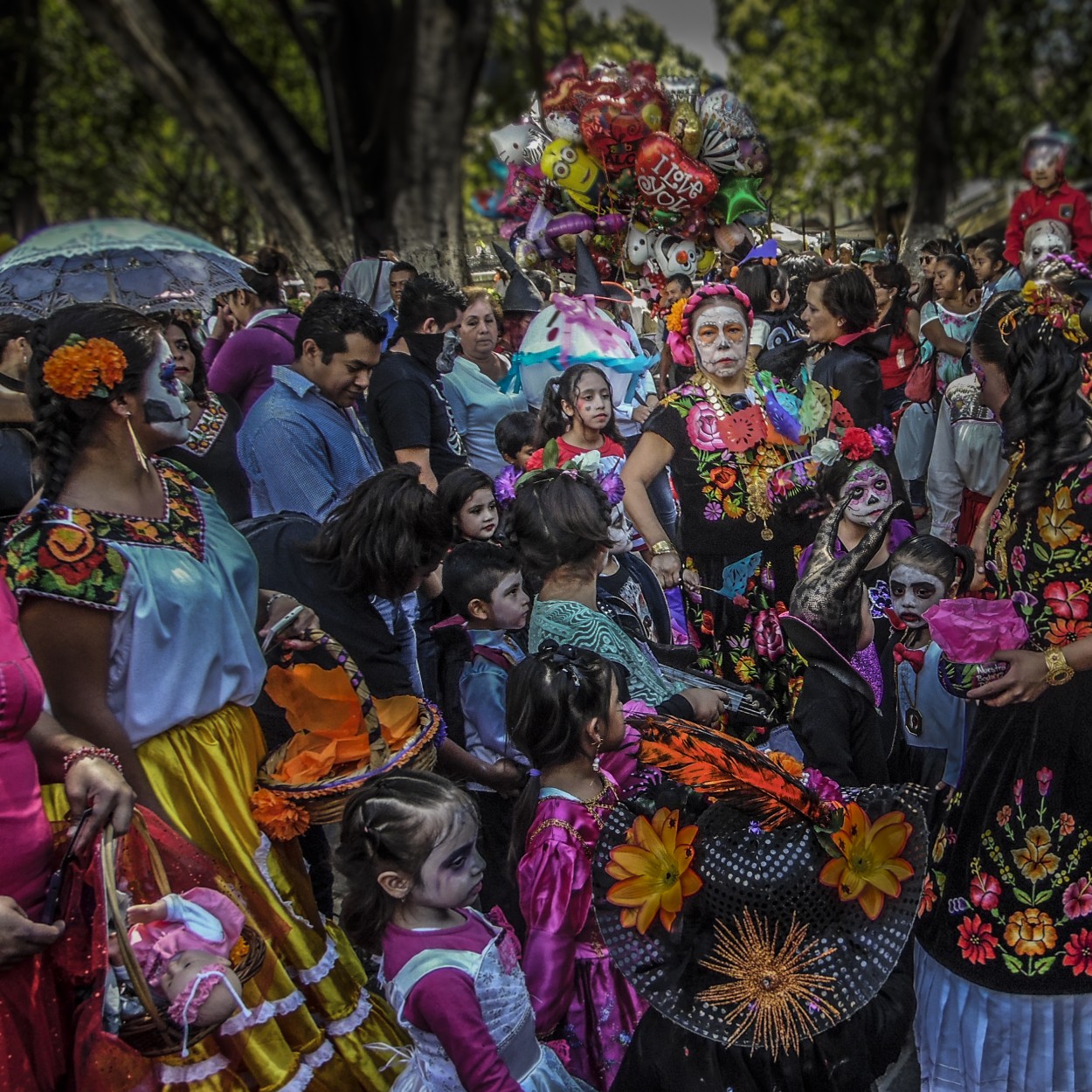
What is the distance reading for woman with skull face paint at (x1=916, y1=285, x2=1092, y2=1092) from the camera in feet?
9.14

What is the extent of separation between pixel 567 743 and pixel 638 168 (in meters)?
4.04

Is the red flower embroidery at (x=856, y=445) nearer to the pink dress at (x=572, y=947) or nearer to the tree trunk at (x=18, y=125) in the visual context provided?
the pink dress at (x=572, y=947)

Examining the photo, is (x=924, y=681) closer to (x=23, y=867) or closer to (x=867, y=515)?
(x=867, y=515)

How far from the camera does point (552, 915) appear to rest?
2604 millimetres

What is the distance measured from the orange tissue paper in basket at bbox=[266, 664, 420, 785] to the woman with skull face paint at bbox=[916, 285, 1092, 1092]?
1473mm

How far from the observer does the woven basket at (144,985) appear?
1.98m

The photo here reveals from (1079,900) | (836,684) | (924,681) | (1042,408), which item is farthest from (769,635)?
(1042,408)

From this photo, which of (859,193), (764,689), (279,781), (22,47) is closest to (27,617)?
(279,781)

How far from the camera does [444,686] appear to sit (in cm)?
373

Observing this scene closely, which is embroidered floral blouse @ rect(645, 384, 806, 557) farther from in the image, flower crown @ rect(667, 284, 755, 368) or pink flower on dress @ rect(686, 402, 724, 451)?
flower crown @ rect(667, 284, 755, 368)

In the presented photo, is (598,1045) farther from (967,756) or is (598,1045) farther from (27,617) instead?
(27,617)

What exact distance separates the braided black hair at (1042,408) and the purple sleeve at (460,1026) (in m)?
1.68

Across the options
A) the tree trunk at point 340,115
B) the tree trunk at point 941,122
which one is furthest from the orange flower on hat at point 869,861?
the tree trunk at point 340,115

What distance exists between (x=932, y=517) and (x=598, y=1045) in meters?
4.37
